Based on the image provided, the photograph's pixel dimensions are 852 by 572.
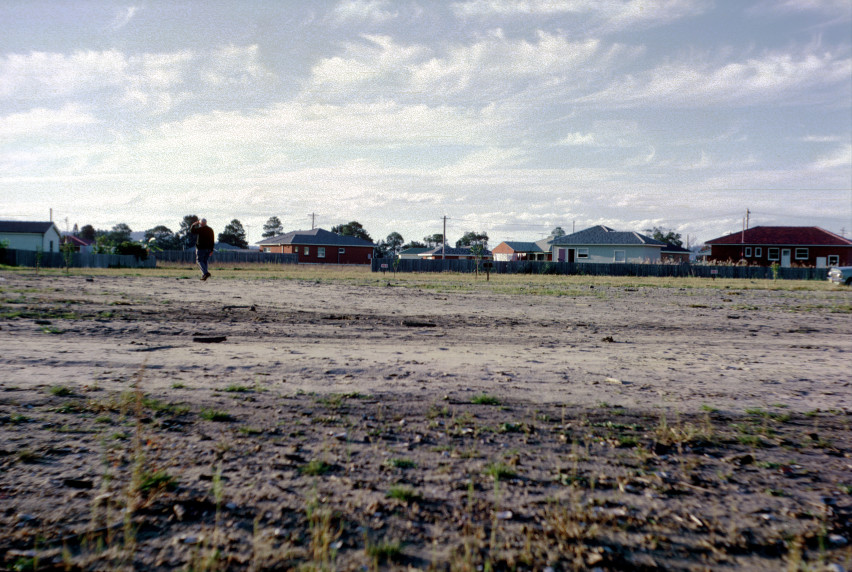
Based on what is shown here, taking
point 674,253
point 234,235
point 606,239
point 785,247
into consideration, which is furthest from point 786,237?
point 234,235

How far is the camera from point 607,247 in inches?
2322

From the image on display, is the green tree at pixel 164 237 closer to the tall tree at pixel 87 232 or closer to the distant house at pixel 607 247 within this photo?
the tall tree at pixel 87 232

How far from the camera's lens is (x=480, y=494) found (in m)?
3.13

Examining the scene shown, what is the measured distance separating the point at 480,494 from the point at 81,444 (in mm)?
2738

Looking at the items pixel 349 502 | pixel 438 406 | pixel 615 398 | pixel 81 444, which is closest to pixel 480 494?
pixel 349 502

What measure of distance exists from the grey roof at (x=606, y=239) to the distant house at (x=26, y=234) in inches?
2331

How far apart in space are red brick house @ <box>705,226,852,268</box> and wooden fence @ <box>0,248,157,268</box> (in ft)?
181

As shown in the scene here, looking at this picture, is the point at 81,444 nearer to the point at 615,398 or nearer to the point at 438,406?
the point at 438,406

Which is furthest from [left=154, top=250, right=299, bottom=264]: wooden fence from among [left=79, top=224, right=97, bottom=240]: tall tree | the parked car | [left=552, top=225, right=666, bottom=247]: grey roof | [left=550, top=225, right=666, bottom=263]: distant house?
[left=79, top=224, right=97, bottom=240]: tall tree

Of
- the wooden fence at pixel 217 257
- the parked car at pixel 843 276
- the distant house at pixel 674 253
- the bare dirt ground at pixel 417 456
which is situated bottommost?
the bare dirt ground at pixel 417 456

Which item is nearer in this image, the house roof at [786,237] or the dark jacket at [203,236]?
the dark jacket at [203,236]

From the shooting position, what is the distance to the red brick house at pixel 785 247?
5562 centimetres

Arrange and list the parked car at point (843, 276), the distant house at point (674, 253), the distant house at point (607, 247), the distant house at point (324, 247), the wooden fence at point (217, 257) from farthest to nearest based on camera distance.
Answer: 1. the distant house at point (324, 247)
2. the distant house at point (674, 253)
3. the distant house at point (607, 247)
4. the wooden fence at point (217, 257)
5. the parked car at point (843, 276)

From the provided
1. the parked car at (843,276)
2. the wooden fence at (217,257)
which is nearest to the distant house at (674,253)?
the parked car at (843,276)
